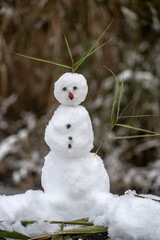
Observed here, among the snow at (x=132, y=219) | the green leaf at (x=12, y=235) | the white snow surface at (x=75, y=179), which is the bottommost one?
the green leaf at (x=12, y=235)

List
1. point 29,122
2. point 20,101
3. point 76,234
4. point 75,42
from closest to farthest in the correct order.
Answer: point 76,234
point 75,42
point 29,122
point 20,101

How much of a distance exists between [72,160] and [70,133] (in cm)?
4

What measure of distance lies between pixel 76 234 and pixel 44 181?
0.10 m

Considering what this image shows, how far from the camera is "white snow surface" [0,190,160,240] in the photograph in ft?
1.29

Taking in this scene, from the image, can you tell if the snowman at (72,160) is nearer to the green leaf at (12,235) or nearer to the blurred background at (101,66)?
the green leaf at (12,235)

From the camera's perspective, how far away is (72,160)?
1.57ft

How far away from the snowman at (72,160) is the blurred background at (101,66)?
2.97 feet

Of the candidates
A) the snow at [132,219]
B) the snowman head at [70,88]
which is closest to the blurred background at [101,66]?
the snowman head at [70,88]

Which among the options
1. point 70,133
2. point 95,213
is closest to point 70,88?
point 70,133

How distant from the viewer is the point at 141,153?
1.62m

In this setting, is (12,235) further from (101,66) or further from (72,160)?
(101,66)

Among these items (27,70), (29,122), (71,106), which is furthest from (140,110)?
(71,106)

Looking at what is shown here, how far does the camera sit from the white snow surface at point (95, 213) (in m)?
0.39

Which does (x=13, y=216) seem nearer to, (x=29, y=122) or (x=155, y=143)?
(x=155, y=143)
